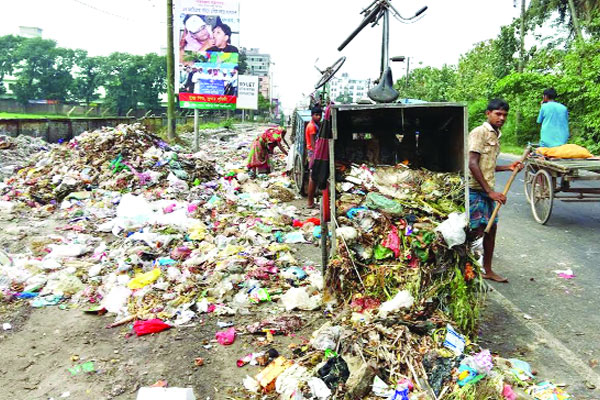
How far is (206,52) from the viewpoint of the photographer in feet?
49.2

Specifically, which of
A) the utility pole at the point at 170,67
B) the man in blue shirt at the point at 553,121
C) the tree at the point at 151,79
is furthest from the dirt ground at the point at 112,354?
the tree at the point at 151,79

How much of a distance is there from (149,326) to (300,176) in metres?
5.58

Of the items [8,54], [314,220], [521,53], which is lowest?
[314,220]

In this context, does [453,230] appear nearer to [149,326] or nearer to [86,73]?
[149,326]

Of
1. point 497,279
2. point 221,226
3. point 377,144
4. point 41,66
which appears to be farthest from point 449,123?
point 41,66

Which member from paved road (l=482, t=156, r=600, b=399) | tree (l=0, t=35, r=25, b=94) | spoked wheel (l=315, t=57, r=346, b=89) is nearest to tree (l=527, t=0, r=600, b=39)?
spoked wheel (l=315, t=57, r=346, b=89)

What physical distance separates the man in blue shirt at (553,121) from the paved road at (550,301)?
1255 mm

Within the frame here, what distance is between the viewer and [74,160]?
10.0 metres

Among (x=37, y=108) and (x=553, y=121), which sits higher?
(x=37, y=108)

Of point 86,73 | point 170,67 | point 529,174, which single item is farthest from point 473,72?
point 86,73

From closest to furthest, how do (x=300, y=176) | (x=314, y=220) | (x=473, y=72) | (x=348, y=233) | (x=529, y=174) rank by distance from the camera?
(x=348, y=233) < (x=314, y=220) < (x=529, y=174) < (x=300, y=176) < (x=473, y=72)

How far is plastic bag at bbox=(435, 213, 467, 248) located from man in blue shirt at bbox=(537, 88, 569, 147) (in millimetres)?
4792

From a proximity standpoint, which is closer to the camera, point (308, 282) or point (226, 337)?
point (226, 337)

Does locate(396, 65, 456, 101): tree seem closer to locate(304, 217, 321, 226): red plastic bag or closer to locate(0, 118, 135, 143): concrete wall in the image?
locate(0, 118, 135, 143): concrete wall
